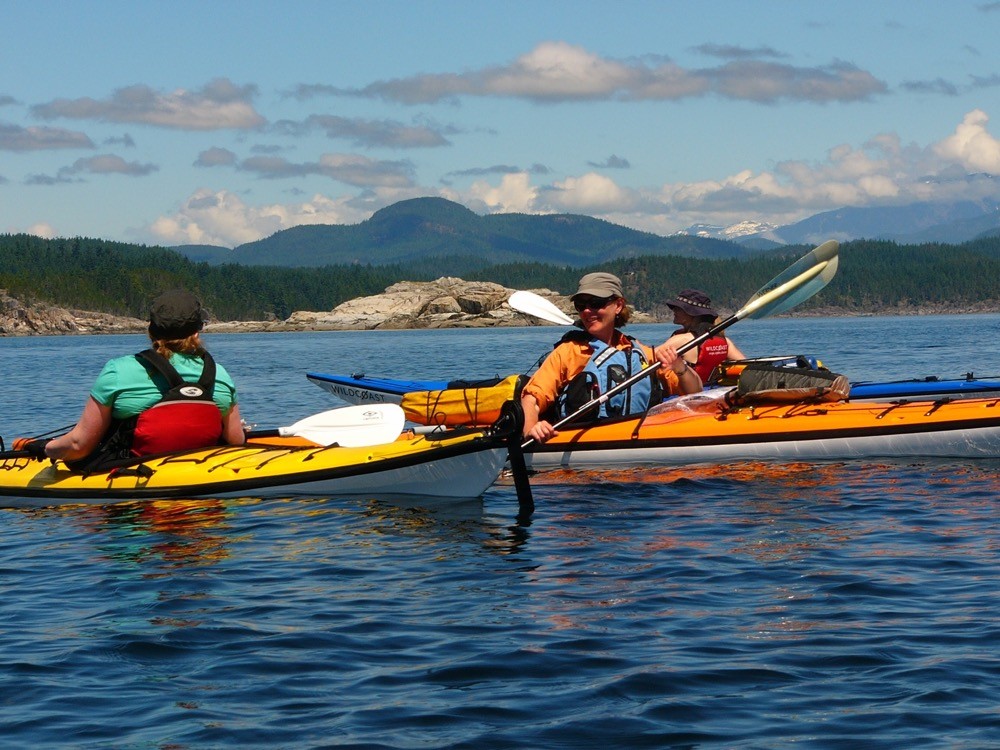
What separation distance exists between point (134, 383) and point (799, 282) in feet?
19.6

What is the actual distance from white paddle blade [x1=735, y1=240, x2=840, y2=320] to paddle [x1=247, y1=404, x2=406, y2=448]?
337 centimetres

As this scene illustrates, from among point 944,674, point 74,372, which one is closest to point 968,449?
point 944,674

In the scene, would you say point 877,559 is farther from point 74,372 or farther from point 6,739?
point 74,372

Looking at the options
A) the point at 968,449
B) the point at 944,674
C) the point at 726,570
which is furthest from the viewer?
the point at 968,449

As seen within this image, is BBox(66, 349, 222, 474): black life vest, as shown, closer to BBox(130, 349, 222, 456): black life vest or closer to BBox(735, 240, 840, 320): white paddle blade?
BBox(130, 349, 222, 456): black life vest

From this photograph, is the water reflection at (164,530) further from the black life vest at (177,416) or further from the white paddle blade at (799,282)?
the white paddle blade at (799,282)

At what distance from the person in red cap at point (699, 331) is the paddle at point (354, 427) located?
7.84 ft

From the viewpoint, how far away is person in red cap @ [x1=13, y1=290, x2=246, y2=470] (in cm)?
867

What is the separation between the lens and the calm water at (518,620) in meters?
4.84

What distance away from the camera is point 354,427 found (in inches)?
401

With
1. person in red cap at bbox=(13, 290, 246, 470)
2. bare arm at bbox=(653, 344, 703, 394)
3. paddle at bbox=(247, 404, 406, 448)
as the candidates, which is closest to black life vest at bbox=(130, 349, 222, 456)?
person in red cap at bbox=(13, 290, 246, 470)

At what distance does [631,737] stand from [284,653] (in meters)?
1.87

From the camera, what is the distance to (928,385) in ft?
46.6

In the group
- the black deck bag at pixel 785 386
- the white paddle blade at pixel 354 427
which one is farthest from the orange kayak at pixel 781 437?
the white paddle blade at pixel 354 427
